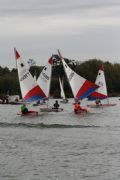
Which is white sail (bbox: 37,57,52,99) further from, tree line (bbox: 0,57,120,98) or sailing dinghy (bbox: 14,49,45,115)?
tree line (bbox: 0,57,120,98)

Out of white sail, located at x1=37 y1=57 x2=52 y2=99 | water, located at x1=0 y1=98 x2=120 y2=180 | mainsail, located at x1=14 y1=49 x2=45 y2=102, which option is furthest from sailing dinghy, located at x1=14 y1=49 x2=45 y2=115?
water, located at x1=0 y1=98 x2=120 y2=180

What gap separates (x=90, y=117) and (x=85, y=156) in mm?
25898

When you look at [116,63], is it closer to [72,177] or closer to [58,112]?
[58,112]

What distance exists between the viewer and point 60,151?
31.9 metres

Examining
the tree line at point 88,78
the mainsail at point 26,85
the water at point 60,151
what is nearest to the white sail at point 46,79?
the mainsail at point 26,85

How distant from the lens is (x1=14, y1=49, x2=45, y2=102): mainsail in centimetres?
6166

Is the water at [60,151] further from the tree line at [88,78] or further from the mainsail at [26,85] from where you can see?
the tree line at [88,78]

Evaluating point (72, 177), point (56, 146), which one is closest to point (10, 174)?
point (72, 177)

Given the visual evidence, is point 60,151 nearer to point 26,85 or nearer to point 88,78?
point 26,85

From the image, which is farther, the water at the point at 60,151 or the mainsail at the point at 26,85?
the mainsail at the point at 26,85

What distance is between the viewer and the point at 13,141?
3631 centimetres

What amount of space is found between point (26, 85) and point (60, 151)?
3085 cm

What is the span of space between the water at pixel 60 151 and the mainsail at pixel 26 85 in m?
13.7

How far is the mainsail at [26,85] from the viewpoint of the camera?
202 feet
